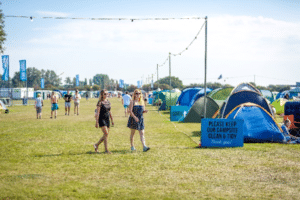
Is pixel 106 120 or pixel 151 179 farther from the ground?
pixel 106 120

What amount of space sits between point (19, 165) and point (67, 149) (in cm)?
248

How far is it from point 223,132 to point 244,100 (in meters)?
2.93

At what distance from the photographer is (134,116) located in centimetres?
1001

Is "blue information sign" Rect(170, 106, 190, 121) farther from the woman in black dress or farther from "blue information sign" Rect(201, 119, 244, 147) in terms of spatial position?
the woman in black dress

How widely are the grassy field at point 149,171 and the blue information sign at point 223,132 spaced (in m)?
0.51

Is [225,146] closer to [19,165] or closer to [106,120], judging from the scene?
[106,120]

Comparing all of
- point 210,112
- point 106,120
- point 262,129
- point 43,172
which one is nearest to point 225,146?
point 262,129

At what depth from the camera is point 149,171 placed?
7617mm

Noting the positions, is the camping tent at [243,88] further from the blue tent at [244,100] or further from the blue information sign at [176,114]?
the blue information sign at [176,114]

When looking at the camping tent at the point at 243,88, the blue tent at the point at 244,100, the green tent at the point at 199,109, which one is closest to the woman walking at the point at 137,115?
the blue tent at the point at 244,100

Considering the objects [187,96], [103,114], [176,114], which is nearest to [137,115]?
[103,114]

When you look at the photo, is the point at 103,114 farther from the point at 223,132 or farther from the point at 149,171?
the point at 223,132

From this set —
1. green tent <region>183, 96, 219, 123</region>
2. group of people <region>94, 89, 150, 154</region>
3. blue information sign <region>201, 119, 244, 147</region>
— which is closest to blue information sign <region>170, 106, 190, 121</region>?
green tent <region>183, 96, 219, 123</region>

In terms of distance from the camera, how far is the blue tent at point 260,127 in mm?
12156
